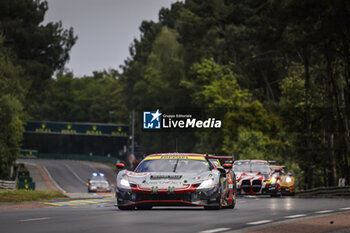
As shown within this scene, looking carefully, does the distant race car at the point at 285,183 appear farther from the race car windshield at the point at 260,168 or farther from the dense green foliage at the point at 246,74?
the dense green foliage at the point at 246,74

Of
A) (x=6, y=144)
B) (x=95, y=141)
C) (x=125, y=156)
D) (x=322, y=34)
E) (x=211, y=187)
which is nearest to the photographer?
(x=211, y=187)

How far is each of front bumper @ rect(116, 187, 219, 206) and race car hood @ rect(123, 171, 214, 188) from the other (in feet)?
0.69

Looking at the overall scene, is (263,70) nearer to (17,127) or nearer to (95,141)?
(17,127)

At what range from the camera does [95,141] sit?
152750 millimetres

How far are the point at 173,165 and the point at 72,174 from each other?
81.9m

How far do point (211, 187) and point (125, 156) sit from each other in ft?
391

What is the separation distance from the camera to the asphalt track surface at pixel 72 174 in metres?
82.4

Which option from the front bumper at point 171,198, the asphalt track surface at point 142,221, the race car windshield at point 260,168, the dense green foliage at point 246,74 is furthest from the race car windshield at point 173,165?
the dense green foliage at point 246,74

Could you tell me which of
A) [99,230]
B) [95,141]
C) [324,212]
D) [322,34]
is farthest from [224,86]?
[95,141]

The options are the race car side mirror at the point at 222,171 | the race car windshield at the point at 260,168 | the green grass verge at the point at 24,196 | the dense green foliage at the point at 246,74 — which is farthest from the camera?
the dense green foliage at the point at 246,74

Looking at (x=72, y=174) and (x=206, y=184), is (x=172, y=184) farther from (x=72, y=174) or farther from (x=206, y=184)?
(x=72, y=174)

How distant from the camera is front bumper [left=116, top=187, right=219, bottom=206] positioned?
17391mm

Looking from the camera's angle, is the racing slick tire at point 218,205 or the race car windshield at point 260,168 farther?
the race car windshield at point 260,168

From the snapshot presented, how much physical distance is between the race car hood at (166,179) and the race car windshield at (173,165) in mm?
433
